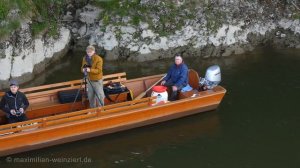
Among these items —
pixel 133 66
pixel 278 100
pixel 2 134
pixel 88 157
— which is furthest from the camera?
pixel 133 66

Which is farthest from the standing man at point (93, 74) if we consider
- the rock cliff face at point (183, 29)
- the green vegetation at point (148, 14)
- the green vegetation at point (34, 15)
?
the green vegetation at point (148, 14)

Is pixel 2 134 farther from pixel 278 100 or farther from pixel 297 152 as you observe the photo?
pixel 278 100

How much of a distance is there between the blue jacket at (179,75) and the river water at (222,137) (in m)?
1.36

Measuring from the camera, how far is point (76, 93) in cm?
1627

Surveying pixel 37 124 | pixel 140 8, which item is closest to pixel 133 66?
pixel 140 8

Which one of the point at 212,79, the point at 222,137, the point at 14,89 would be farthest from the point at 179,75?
the point at 14,89

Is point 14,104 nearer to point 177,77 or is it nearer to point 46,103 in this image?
point 46,103

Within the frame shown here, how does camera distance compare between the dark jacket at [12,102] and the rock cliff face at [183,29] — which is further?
the rock cliff face at [183,29]

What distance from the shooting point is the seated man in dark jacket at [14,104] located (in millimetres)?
13883

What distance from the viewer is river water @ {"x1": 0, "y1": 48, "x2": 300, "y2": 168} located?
14172 mm

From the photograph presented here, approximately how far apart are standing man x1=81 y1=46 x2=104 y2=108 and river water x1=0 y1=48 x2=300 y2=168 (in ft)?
4.44

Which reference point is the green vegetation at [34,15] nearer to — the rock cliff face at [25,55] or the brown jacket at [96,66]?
the rock cliff face at [25,55]

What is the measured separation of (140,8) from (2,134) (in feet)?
37.8

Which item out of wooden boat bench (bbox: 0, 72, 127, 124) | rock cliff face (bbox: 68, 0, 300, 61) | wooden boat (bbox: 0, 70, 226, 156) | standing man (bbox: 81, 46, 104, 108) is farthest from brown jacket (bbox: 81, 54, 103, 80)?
rock cliff face (bbox: 68, 0, 300, 61)
